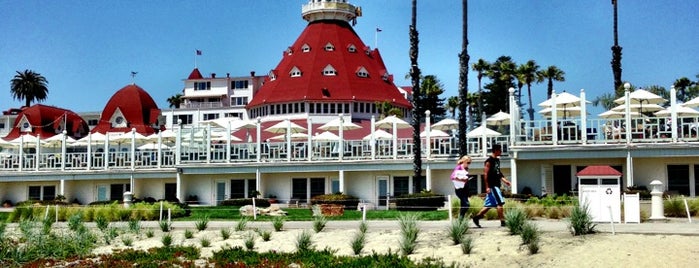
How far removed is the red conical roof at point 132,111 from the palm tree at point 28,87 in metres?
22.0

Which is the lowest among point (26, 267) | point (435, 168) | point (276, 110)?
point (26, 267)

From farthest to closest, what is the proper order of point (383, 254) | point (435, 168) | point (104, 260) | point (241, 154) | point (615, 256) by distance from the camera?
point (241, 154) → point (435, 168) → point (104, 260) → point (383, 254) → point (615, 256)

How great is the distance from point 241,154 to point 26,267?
23.2m

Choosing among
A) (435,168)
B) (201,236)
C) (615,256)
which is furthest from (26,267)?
(435,168)

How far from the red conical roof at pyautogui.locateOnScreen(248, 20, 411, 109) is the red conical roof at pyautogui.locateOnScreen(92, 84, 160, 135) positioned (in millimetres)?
20163

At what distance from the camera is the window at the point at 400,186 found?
40.7 m

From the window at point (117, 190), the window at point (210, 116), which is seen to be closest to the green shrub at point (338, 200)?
the window at point (117, 190)

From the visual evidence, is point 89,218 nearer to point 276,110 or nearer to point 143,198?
point 143,198

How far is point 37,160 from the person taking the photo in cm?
4900

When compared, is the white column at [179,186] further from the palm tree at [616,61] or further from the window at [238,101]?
the window at [238,101]

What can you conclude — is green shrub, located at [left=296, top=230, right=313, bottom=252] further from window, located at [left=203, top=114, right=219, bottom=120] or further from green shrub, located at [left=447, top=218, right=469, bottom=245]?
window, located at [left=203, top=114, right=219, bottom=120]

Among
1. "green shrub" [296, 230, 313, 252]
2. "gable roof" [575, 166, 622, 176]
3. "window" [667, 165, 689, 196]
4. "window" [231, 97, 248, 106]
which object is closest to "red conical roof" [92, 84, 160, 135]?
"window" [231, 97, 248, 106]

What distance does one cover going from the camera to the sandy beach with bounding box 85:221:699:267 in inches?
611

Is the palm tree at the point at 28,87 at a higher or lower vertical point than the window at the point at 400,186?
higher
